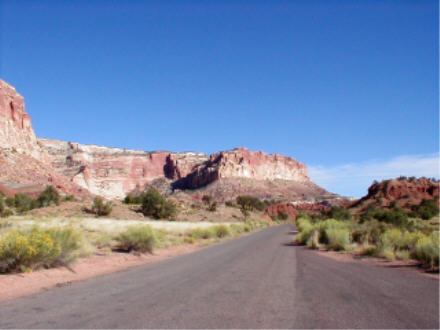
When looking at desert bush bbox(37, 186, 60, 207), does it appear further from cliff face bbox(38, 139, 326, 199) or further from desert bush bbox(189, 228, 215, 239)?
cliff face bbox(38, 139, 326, 199)

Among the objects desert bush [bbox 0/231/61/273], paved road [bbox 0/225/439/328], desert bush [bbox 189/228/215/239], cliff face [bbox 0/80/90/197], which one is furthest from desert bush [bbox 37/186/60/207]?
paved road [bbox 0/225/439/328]

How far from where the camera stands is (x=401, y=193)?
7406 cm

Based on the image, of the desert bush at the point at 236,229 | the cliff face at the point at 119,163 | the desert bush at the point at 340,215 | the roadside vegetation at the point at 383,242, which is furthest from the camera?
the cliff face at the point at 119,163

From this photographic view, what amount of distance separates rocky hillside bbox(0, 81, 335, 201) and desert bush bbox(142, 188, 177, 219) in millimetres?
30880

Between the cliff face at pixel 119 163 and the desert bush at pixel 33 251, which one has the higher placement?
the cliff face at pixel 119 163

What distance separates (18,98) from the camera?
91688 millimetres

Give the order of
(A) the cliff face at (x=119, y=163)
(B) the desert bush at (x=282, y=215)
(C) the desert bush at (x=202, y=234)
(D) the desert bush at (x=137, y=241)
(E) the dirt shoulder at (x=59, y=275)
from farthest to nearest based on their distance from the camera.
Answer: (A) the cliff face at (x=119, y=163)
(B) the desert bush at (x=282, y=215)
(C) the desert bush at (x=202, y=234)
(D) the desert bush at (x=137, y=241)
(E) the dirt shoulder at (x=59, y=275)

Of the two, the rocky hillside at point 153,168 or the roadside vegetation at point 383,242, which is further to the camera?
the rocky hillside at point 153,168

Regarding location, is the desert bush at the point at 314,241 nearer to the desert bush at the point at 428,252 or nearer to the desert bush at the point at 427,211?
the desert bush at the point at 428,252

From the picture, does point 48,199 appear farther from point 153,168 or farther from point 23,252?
point 153,168

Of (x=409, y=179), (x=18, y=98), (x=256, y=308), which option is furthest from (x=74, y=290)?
(x=18, y=98)

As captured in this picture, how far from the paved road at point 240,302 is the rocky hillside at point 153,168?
255 ft

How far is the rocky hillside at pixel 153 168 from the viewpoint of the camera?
86.4 metres

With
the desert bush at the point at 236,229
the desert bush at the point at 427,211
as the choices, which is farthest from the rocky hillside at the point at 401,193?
the desert bush at the point at 236,229
